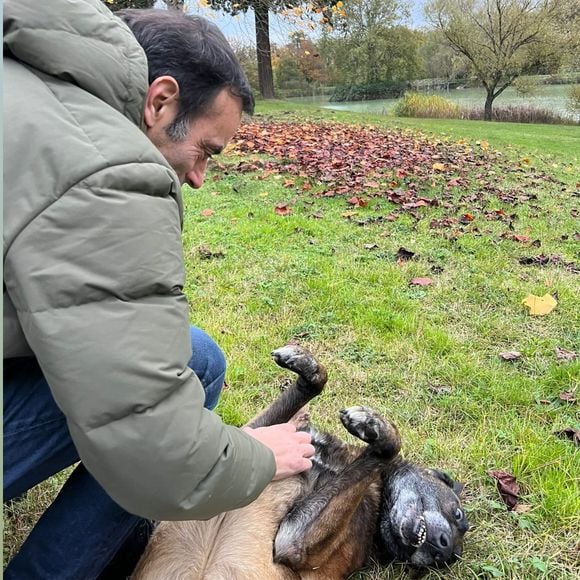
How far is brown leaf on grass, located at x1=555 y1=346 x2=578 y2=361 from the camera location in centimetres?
383

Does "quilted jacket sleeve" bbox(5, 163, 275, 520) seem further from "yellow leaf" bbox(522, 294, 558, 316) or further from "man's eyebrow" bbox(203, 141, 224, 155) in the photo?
"yellow leaf" bbox(522, 294, 558, 316)

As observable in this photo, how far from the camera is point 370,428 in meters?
2.59

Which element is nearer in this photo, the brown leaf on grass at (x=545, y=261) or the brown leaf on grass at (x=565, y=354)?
the brown leaf on grass at (x=565, y=354)

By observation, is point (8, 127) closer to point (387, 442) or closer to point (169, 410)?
point (169, 410)

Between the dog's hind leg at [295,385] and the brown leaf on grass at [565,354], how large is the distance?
173 cm

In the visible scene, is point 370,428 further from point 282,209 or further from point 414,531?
point 282,209

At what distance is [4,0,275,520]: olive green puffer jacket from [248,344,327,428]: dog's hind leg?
146cm

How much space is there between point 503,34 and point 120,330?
34.0 meters

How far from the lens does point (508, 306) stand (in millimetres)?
4543

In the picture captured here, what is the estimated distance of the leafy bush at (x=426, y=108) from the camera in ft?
80.7

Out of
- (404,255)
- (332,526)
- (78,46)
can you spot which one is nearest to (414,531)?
(332,526)

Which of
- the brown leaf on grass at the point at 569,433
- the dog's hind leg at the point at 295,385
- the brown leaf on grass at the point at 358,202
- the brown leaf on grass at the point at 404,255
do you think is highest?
the dog's hind leg at the point at 295,385

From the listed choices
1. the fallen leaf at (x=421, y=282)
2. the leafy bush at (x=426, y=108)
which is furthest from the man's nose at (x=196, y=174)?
the leafy bush at (x=426, y=108)

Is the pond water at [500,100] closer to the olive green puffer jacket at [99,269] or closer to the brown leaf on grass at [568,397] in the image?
the brown leaf on grass at [568,397]
